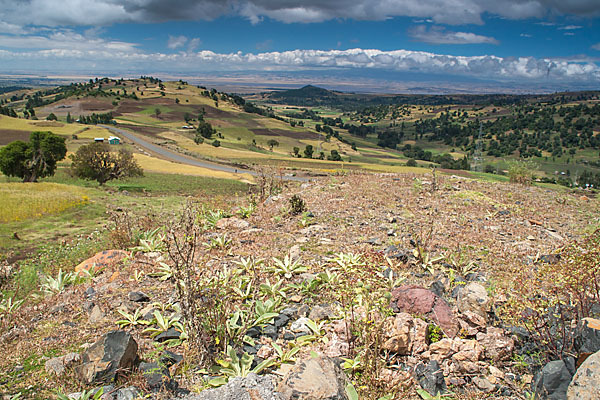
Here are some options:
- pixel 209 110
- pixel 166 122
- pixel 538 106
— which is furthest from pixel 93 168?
pixel 538 106

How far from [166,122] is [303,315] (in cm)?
12832

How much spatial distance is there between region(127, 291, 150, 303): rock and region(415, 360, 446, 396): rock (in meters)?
4.38

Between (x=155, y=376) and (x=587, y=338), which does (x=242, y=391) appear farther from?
(x=587, y=338)

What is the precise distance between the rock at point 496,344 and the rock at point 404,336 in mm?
705

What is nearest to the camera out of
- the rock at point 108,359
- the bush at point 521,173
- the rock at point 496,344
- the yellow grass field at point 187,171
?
the rock at point 108,359

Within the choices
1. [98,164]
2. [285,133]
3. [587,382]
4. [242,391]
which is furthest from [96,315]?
[285,133]

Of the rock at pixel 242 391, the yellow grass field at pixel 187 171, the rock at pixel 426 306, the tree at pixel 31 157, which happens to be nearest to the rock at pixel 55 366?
the rock at pixel 242 391

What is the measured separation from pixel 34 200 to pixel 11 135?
7065 centimetres

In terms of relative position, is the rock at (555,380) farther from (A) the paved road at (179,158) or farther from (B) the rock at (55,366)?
(A) the paved road at (179,158)

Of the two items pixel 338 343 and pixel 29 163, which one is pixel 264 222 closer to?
pixel 338 343

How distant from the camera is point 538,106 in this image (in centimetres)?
18200

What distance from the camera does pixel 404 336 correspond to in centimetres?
425

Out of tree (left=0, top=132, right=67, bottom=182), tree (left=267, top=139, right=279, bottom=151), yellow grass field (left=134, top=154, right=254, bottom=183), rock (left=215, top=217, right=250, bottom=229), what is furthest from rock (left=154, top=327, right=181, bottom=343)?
tree (left=267, top=139, right=279, bottom=151)

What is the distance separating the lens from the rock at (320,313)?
16.7 feet
